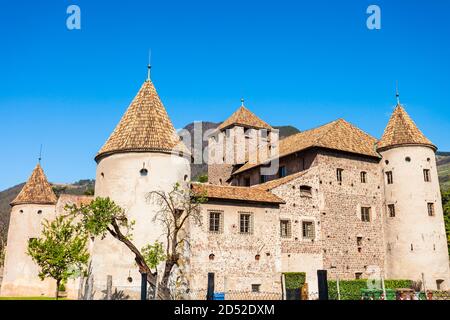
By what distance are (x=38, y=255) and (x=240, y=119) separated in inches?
1288

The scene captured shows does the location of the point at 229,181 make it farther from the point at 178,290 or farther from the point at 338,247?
the point at 178,290

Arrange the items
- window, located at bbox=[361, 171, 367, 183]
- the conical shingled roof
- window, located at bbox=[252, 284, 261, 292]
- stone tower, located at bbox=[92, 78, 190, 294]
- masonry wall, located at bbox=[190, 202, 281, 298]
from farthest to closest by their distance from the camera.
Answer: the conical shingled roof
window, located at bbox=[361, 171, 367, 183]
window, located at bbox=[252, 284, 261, 292]
masonry wall, located at bbox=[190, 202, 281, 298]
stone tower, located at bbox=[92, 78, 190, 294]

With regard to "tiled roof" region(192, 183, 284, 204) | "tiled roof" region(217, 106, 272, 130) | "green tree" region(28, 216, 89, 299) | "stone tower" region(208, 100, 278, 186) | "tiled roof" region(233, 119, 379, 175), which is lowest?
"green tree" region(28, 216, 89, 299)

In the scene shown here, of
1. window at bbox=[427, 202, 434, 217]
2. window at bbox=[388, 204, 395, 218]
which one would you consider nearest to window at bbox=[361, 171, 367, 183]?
window at bbox=[388, 204, 395, 218]

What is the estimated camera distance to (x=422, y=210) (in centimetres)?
3481

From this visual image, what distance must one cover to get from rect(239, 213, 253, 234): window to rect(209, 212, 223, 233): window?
4.72ft

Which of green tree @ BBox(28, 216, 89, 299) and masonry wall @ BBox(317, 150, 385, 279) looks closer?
green tree @ BBox(28, 216, 89, 299)

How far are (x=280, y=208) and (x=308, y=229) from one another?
3.00 m

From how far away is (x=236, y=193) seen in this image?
100 ft

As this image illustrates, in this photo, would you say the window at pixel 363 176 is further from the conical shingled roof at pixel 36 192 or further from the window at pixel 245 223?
the conical shingled roof at pixel 36 192

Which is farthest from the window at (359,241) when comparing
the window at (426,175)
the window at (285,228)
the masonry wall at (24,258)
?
the masonry wall at (24,258)

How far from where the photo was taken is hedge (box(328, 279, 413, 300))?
29.8 m

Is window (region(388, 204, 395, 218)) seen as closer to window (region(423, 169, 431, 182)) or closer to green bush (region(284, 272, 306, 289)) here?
window (region(423, 169, 431, 182))
